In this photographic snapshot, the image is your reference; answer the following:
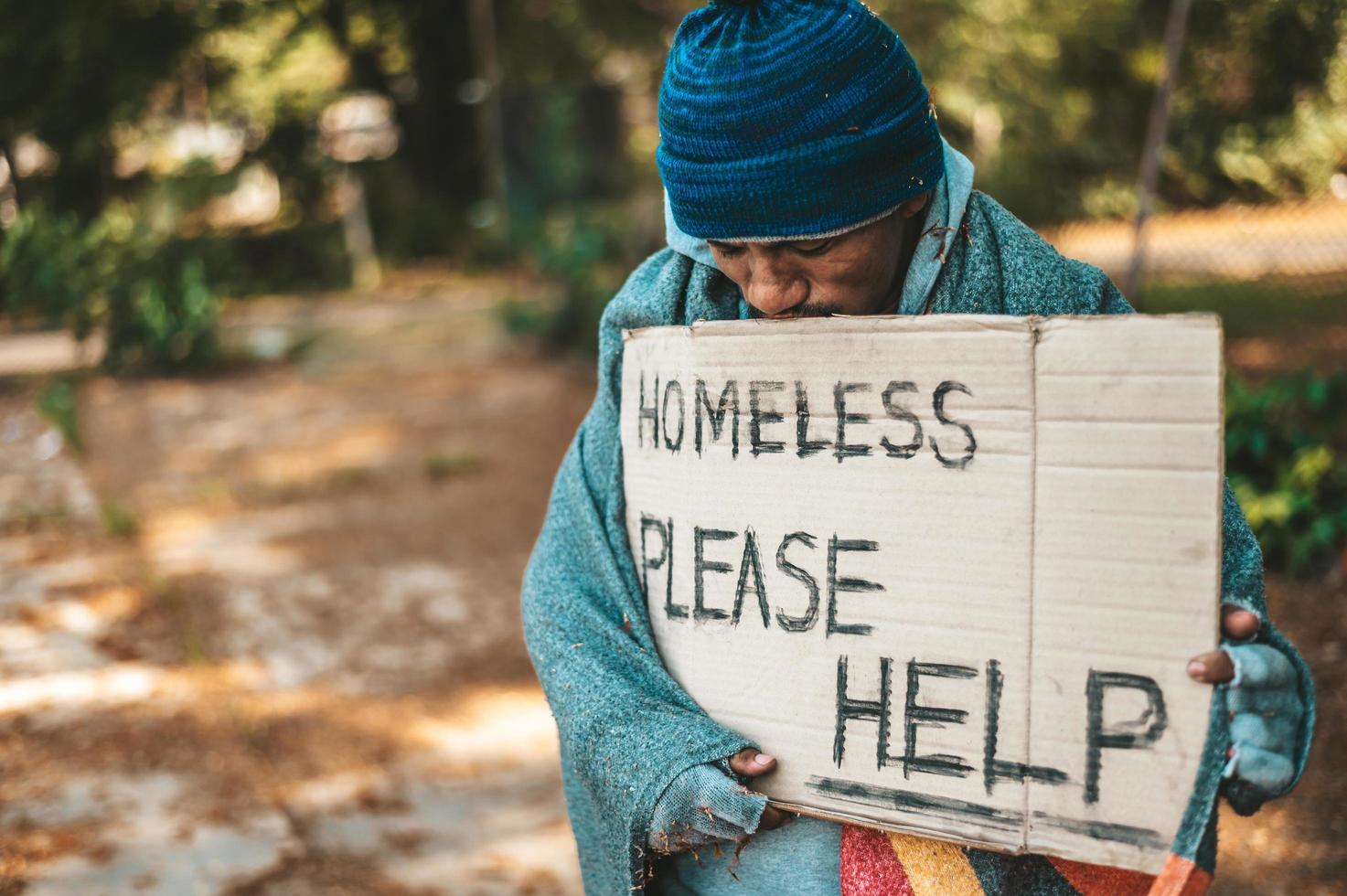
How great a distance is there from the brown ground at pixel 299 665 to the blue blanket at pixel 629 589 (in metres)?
1.58

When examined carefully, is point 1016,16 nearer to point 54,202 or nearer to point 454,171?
point 454,171

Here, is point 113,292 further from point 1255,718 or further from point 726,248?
point 1255,718

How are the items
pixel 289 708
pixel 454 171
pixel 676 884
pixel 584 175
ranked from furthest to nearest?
pixel 454 171 < pixel 584 175 < pixel 289 708 < pixel 676 884

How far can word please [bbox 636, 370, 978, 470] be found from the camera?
1230 millimetres

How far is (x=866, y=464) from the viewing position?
4.18ft

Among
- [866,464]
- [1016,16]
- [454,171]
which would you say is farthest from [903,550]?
[454,171]

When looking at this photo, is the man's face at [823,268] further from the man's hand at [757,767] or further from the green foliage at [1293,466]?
the green foliage at [1293,466]

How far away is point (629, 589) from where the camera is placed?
1459mm

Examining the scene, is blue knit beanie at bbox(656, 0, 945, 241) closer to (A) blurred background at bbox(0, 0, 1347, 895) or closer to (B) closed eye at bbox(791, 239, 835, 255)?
(B) closed eye at bbox(791, 239, 835, 255)

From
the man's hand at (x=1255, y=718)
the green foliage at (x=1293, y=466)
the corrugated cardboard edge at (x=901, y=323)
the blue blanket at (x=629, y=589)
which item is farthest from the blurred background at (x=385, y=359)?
the corrugated cardboard edge at (x=901, y=323)

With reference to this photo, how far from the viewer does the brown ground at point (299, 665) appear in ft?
9.62

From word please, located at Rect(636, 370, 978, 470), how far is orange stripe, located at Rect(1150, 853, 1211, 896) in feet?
A: 1.40

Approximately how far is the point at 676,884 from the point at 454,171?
44.9 ft

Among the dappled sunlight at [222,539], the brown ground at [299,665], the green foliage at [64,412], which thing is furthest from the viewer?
the green foliage at [64,412]
